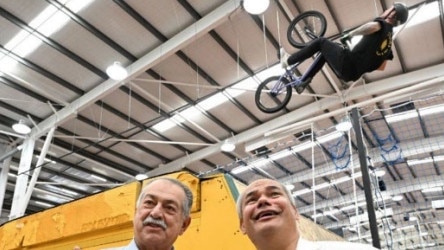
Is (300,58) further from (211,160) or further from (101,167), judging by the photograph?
(101,167)

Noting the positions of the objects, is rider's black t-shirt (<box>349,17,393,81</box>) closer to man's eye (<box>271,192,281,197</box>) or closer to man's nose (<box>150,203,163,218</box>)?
man's eye (<box>271,192,281,197</box>)

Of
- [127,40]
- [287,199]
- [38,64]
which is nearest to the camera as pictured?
[287,199]

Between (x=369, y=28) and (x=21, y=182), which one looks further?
(x=21, y=182)

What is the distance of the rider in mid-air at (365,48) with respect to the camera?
3635 millimetres

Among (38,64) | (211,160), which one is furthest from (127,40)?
(211,160)

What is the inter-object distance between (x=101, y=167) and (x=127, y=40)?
6.65 meters

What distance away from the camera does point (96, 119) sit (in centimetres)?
992

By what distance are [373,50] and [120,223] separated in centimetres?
304

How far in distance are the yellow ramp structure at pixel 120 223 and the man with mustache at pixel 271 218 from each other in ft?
2.27

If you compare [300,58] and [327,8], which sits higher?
[327,8]

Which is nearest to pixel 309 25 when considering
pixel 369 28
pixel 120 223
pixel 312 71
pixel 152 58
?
pixel 312 71

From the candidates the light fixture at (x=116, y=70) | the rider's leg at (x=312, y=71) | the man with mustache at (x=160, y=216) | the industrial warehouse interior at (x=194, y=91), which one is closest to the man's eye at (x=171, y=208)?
the man with mustache at (x=160, y=216)

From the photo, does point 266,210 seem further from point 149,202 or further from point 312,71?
point 312,71

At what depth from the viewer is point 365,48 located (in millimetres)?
3781
